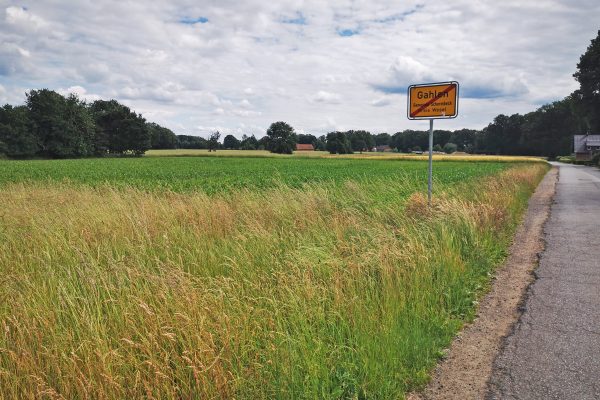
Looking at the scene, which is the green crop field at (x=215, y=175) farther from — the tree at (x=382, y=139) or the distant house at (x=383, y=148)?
the tree at (x=382, y=139)

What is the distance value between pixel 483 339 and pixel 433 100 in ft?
20.6

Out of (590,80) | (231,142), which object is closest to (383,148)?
(231,142)

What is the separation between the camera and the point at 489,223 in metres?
8.97

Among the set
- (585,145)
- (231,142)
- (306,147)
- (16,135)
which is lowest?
(585,145)

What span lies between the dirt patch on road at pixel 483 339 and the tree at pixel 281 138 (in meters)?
108

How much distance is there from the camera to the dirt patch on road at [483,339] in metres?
3.30

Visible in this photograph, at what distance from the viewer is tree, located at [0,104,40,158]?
70.4 metres

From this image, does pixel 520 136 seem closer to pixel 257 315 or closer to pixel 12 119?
pixel 12 119

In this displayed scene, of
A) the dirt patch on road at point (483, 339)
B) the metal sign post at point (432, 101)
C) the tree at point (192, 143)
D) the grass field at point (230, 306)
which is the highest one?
the tree at point (192, 143)

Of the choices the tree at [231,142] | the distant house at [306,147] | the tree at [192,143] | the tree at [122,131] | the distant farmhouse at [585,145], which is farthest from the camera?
the tree at [231,142]

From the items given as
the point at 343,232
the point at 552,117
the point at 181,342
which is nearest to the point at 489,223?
the point at 343,232

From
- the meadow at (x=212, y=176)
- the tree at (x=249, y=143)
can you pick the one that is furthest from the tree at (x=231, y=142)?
the meadow at (x=212, y=176)

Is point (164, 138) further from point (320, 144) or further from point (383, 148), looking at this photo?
point (383, 148)

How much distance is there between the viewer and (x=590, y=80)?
1964 inches
